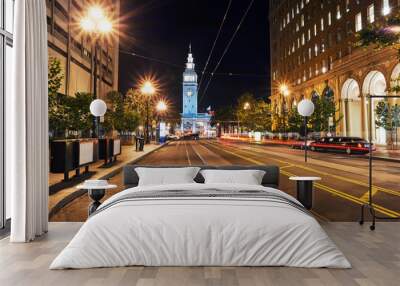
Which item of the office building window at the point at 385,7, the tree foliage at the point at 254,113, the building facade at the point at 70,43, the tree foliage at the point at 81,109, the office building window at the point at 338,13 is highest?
the office building window at the point at 338,13

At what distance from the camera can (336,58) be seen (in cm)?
5209

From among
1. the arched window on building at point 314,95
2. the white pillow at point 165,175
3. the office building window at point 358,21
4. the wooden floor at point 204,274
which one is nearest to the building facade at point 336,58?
the office building window at point 358,21

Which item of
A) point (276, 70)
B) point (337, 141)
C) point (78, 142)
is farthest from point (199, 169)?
point (276, 70)

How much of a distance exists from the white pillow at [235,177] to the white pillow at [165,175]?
0.33 metres

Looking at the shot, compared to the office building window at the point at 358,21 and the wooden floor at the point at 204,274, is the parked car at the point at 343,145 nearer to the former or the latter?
the office building window at the point at 358,21

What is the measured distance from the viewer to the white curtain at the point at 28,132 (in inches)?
233

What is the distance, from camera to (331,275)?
4348 mm

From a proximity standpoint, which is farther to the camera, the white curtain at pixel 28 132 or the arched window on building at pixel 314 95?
the arched window on building at pixel 314 95

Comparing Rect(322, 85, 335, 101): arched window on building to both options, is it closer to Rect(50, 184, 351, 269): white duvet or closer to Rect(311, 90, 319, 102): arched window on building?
Rect(311, 90, 319, 102): arched window on building

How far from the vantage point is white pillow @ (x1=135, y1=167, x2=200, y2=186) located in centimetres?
723

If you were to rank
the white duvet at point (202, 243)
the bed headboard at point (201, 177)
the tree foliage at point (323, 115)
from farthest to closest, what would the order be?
the tree foliage at point (323, 115) < the bed headboard at point (201, 177) < the white duvet at point (202, 243)

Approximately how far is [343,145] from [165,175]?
2742 centimetres

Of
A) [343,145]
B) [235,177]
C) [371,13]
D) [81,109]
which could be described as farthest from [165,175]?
[371,13]

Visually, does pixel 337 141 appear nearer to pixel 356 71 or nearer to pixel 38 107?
pixel 356 71
